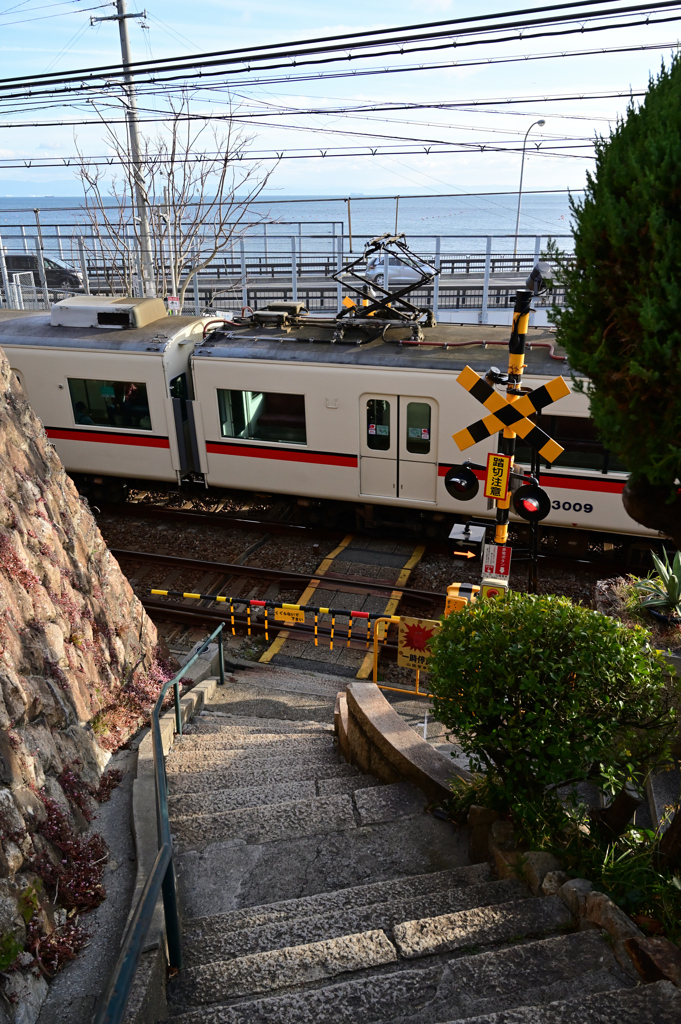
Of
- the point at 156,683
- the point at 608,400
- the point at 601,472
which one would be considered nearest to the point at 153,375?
the point at 156,683

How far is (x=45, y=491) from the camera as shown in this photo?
7168 mm

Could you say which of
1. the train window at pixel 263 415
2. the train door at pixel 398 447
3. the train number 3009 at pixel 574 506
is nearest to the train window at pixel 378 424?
the train door at pixel 398 447

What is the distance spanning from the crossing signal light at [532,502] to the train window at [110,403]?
7.37 meters

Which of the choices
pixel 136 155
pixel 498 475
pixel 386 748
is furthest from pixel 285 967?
pixel 136 155

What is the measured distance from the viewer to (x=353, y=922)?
3.85m

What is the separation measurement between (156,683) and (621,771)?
4.86 m

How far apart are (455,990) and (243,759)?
329 centimetres

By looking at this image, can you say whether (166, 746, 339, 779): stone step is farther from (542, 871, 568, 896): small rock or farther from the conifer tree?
the conifer tree

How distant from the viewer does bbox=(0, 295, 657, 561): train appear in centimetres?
1039

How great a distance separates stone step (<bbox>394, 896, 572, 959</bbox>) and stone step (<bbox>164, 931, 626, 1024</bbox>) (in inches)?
7.3

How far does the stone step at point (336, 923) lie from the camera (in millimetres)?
3793

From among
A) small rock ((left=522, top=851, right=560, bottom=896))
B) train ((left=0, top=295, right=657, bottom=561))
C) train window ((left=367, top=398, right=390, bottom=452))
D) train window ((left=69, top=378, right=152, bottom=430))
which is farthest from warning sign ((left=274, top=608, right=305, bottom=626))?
small rock ((left=522, top=851, right=560, bottom=896))

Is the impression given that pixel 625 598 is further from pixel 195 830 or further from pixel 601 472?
pixel 195 830

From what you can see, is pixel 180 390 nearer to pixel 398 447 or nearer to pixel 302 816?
pixel 398 447
